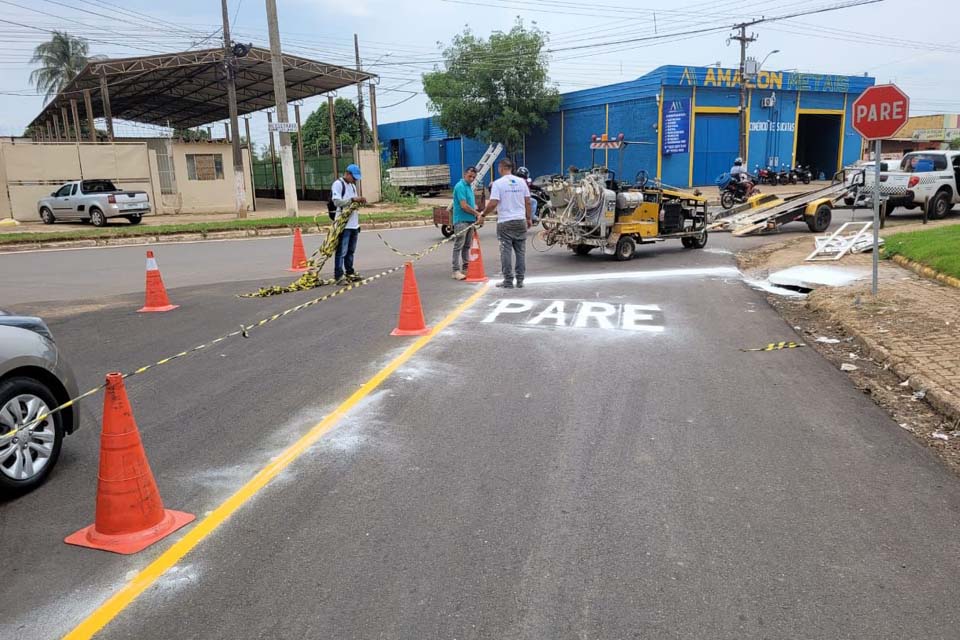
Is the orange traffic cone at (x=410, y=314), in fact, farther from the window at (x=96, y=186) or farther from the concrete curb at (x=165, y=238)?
the window at (x=96, y=186)

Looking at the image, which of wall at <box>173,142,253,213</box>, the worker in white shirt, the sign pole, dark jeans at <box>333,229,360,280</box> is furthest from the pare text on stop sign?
wall at <box>173,142,253,213</box>

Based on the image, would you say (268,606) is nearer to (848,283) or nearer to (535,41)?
(848,283)

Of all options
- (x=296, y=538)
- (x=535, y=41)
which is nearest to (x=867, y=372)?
(x=296, y=538)

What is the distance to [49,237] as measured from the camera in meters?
21.6

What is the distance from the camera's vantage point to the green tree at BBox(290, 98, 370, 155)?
61.1 meters

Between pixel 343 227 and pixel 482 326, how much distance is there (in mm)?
4028

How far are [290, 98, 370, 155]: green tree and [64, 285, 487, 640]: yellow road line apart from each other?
184 ft

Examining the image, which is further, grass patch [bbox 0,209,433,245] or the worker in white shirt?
grass patch [bbox 0,209,433,245]

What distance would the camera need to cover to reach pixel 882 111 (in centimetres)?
944

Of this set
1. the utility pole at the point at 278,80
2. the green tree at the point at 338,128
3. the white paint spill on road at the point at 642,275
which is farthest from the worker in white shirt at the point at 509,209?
the green tree at the point at 338,128

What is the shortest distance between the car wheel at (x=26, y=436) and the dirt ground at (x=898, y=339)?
5760 millimetres

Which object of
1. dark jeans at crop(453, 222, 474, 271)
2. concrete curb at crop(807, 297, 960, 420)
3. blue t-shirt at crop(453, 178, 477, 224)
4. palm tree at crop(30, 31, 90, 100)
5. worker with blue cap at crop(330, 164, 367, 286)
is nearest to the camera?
concrete curb at crop(807, 297, 960, 420)

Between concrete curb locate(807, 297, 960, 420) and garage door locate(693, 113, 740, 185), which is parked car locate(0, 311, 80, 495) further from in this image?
garage door locate(693, 113, 740, 185)

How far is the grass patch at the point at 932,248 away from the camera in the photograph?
1122 centimetres
